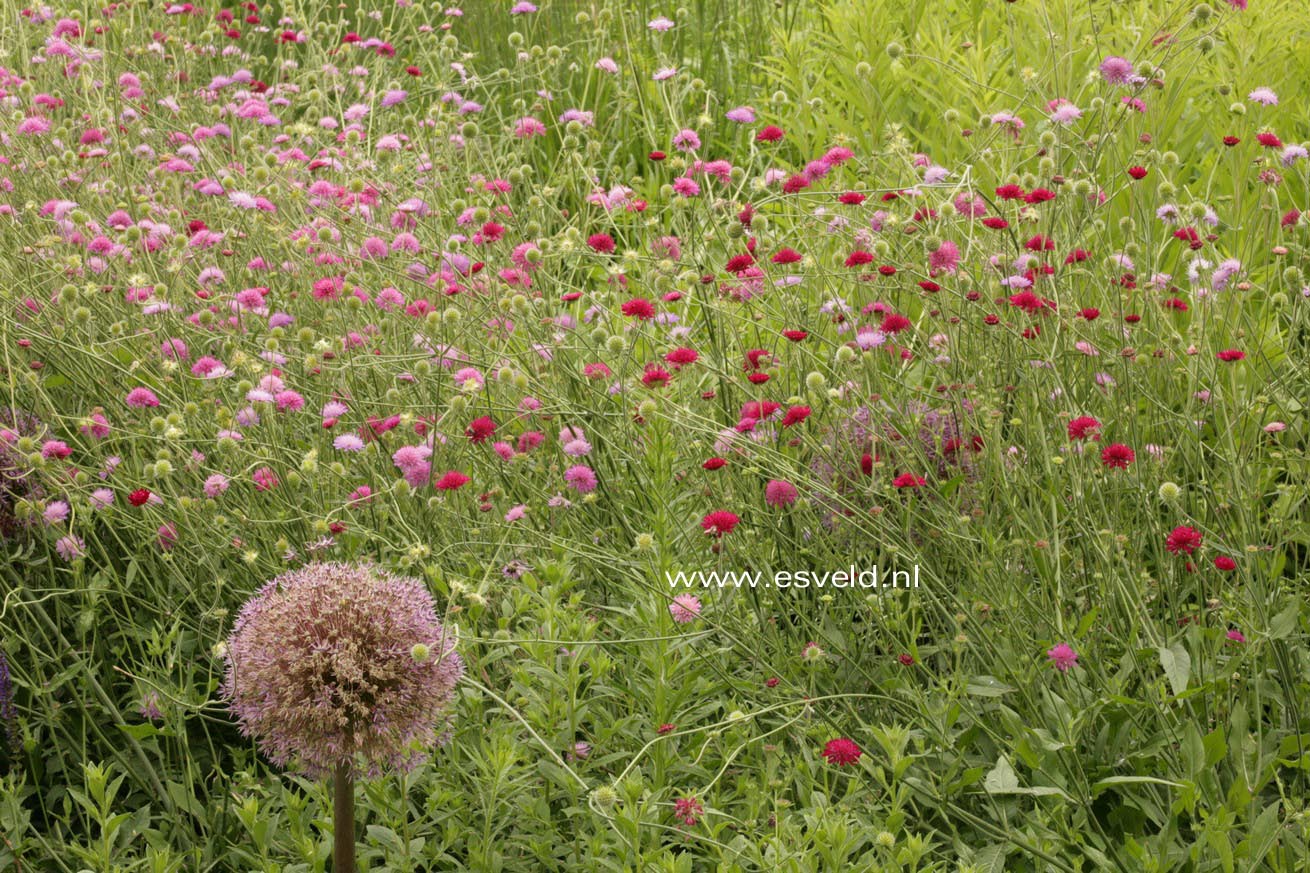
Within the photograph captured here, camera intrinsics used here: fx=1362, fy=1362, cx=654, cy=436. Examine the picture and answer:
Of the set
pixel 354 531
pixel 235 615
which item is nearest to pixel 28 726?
pixel 235 615

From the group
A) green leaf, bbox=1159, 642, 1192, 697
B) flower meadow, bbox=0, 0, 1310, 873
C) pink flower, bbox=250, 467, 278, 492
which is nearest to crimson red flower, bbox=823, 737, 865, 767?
flower meadow, bbox=0, 0, 1310, 873

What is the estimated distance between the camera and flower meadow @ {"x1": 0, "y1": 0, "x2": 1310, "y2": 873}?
2.14 meters

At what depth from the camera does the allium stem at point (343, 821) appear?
1.96 m

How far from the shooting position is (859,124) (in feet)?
15.4

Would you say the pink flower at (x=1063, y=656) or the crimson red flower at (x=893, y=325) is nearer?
the pink flower at (x=1063, y=656)

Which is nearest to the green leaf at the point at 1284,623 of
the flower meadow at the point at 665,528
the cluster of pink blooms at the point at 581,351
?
the flower meadow at the point at 665,528

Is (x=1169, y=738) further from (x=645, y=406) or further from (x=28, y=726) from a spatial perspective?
(x=28, y=726)

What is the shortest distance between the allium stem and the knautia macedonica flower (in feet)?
0.07

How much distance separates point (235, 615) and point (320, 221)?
1204mm

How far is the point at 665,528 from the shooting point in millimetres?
2260

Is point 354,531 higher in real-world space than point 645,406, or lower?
lower

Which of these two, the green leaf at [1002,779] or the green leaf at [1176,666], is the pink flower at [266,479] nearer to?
the green leaf at [1002,779]

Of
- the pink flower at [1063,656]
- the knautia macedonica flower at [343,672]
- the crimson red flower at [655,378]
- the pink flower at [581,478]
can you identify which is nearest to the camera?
the knautia macedonica flower at [343,672]

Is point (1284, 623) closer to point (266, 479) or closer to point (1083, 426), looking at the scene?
point (1083, 426)
